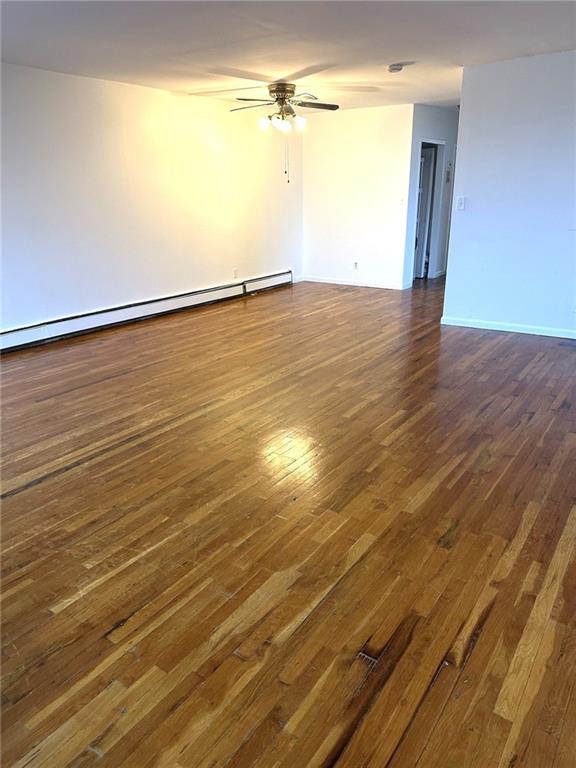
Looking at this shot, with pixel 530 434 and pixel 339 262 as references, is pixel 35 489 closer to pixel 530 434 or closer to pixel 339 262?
pixel 530 434

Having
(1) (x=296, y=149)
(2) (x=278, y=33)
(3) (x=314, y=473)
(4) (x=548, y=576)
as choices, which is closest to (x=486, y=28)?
(2) (x=278, y=33)

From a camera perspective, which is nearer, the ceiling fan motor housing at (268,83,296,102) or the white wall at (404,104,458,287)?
the ceiling fan motor housing at (268,83,296,102)

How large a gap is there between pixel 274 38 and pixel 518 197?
110 inches

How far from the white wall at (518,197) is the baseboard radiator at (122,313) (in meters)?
2.99

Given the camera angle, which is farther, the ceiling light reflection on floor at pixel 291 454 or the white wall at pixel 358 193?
the white wall at pixel 358 193

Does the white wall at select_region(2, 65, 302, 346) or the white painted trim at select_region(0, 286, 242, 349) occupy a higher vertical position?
the white wall at select_region(2, 65, 302, 346)

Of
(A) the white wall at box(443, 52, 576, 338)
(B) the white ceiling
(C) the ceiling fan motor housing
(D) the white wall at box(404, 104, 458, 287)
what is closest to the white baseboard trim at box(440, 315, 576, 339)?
(A) the white wall at box(443, 52, 576, 338)

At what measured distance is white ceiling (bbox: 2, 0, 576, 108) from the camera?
3066 millimetres

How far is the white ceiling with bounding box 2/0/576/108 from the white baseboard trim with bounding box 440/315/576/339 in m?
2.42

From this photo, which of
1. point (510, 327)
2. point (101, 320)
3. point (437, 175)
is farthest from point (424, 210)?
point (101, 320)

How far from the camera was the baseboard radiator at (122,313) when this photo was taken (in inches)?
195

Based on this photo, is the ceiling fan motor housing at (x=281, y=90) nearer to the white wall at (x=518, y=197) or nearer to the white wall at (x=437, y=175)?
the white wall at (x=518, y=197)

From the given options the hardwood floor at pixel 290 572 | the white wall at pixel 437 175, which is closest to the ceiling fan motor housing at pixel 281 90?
the white wall at pixel 437 175

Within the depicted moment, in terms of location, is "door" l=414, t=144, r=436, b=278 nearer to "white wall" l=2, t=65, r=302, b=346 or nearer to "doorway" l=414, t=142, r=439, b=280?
"doorway" l=414, t=142, r=439, b=280
